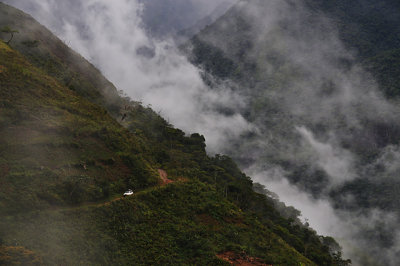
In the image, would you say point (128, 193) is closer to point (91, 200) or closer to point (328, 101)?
point (91, 200)

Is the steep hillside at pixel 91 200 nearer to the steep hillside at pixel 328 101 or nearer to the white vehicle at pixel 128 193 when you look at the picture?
the white vehicle at pixel 128 193

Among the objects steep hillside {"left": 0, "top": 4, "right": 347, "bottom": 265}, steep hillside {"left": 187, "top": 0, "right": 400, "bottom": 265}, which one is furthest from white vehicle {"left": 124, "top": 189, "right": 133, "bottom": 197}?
steep hillside {"left": 187, "top": 0, "right": 400, "bottom": 265}

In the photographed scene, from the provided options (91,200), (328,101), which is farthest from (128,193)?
(328,101)

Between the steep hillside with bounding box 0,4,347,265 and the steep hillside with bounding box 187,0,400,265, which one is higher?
the steep hillside with bounding box 187,0,400,265

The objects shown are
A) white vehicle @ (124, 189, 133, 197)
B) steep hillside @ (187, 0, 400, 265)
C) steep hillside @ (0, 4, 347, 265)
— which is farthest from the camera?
steep hillside @ (187, 0, 400, 265)

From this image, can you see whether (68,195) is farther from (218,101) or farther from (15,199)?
(218,101)

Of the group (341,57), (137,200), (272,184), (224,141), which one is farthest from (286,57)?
(137,200)

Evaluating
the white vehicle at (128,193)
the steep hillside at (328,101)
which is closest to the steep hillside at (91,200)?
the white vehicle at (128,193)

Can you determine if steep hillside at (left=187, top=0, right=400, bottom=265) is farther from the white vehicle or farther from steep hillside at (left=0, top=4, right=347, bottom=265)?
the white vehicle

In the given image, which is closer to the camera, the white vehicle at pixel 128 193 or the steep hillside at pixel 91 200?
the steep hillside at pixel 91 200
